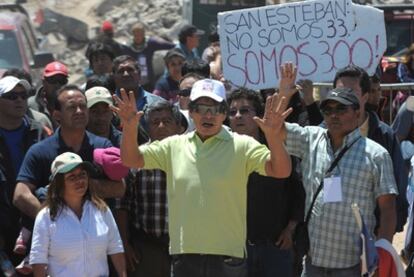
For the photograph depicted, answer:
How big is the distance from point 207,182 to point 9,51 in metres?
9.99

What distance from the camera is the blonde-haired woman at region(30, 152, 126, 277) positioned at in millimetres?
7094

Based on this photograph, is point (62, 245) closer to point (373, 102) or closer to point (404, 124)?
point (373, 102)

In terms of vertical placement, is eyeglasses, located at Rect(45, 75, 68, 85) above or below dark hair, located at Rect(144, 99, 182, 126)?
above

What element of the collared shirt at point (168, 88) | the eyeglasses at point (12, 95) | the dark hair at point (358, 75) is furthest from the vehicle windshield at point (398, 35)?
the dark hair at point (358, 75)

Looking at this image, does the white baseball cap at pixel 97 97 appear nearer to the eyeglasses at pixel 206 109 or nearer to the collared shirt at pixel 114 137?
the collared shirt at pixel 114 137

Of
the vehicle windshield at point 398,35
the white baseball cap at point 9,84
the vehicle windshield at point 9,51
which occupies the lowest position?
the white baseball cap at point 9,84

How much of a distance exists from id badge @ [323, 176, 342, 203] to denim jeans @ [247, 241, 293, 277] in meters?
1.01

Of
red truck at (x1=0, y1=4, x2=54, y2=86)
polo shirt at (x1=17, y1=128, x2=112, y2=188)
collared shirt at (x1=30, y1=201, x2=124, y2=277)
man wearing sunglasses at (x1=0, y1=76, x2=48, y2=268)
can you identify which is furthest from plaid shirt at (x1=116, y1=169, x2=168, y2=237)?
red truck at (x1=0, y1=4, x2=54, y2=86)

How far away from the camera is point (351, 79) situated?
7.41 m

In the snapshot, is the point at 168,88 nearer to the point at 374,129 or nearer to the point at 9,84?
the point at 9,84

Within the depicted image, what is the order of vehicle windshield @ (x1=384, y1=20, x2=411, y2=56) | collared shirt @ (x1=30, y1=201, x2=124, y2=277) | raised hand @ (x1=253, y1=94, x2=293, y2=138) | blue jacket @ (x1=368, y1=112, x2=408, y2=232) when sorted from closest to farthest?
raised hand @ (x1=253, y1=94, x2=293, y2=138), collared shirt @ (x1=30, y1=201, x2=124, y2=277), blue jacket @ (x1=368, y1=112, x2=408, y2=232), vehicle windshield @ (x1=384, y1=20, x2=411, y2=56)

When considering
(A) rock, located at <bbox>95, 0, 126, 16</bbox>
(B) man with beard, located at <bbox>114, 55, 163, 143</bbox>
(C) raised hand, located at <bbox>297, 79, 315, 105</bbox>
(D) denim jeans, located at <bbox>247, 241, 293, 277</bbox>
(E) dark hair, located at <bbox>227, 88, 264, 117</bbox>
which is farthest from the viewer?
(A) rock, located at <bbox>95, 0, 126, 16</bbox>

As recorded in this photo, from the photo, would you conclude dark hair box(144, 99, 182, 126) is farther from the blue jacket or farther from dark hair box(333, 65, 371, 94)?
the blue jacket

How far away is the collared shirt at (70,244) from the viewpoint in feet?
23.3
